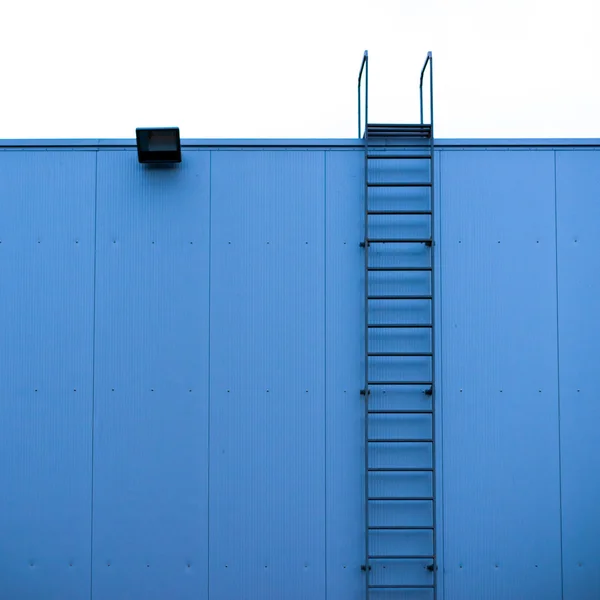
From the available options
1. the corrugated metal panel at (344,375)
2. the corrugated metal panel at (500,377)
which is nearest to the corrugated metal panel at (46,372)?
the corrugated metal panel at (344,375)

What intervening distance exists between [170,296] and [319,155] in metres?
1.95

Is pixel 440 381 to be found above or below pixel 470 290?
below

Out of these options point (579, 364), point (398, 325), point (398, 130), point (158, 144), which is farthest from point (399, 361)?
point (158, 144)

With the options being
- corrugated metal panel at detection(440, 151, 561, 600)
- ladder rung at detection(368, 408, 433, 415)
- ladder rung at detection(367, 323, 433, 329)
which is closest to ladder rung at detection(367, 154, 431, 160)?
corrugated metal panel at detection(440, 151, 561, 600)

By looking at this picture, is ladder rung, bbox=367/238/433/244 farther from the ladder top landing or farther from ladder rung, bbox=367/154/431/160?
the ladder top landing

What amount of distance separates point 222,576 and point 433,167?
427 cm

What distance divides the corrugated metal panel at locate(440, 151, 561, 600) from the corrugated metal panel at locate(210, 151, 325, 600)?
48.0 inches

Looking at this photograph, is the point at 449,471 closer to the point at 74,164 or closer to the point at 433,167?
the point at 433,167

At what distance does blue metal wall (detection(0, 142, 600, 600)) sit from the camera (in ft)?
20.5

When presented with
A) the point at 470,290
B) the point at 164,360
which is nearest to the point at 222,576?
the point at 164,360

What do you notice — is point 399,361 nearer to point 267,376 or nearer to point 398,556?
point 267,376

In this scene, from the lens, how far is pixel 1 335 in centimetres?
639

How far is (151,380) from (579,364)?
4.01 m

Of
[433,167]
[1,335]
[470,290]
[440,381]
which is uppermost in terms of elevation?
[433,167]
